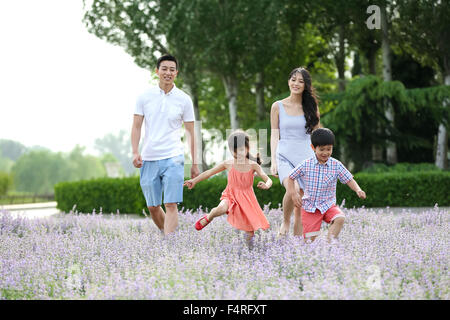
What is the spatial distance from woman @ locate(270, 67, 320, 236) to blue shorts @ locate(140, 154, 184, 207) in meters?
1.15

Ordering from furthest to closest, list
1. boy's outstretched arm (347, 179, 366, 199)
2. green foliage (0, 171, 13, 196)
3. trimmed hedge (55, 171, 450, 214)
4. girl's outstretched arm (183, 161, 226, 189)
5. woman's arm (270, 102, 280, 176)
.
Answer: green foliage (0, 171, 13, 196), trimmed hedge (55, 171, 450, 214), woman's arm (270, 102, 280, 176), girl's outstretched arm (183, 161, 226, 189), boy's outstretched arm (347, 179, 366, 199)

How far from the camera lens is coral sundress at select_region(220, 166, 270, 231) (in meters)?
5.51

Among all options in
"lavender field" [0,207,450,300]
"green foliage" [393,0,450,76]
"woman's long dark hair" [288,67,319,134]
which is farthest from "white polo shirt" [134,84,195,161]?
"green foliage" [393,0,450,76]

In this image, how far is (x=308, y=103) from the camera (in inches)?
244

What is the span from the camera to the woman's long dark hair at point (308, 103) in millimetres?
6078

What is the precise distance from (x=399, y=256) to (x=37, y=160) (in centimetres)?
8321

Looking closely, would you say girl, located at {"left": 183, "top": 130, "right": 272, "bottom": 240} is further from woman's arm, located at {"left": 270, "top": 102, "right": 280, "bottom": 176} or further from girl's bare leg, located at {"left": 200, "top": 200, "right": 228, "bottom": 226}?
woman's arm, located at {"left": 270, "top": 102, "right": 280, "bottom": 176}

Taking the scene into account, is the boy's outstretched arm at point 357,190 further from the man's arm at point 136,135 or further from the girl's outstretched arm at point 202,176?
the man's arm at point 136,135

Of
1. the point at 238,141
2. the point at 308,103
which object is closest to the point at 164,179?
the point at 238,141

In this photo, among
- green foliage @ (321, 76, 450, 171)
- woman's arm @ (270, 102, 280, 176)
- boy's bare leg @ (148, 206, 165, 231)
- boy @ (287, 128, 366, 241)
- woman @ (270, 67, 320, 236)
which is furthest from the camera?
green foliage @ (321, 76, 450, 171)
